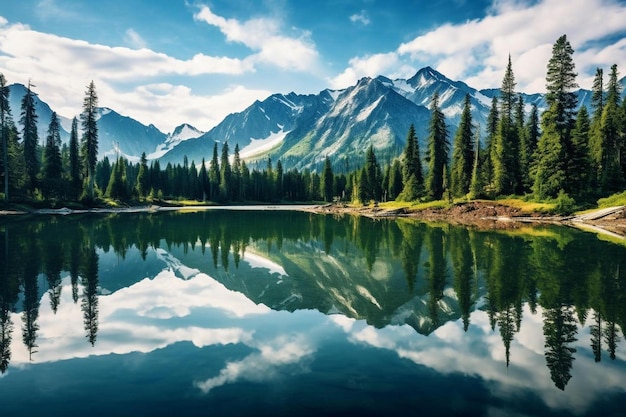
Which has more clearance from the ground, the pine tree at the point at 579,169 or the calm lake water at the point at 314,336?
the pine tree at the point at 579,169

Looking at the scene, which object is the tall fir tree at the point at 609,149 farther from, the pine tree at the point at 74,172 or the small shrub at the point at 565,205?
the pine tree at the point at 74,172

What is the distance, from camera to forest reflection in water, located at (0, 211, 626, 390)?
49.9 ft

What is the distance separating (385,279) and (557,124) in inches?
2461

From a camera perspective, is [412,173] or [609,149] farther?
[412,173]

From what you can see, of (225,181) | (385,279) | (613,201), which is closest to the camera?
(385,279)

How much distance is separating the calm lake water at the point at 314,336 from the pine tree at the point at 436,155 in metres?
66.6

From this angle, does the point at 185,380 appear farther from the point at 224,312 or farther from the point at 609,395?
the point at 609,395

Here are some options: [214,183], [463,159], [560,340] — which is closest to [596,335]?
[560,340]

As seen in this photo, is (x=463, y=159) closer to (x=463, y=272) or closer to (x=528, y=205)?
(x=528, y=205)

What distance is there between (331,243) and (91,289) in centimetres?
2550

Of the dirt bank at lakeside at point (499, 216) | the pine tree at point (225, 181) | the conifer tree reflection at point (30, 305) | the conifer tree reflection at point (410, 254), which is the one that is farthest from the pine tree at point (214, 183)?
the conifer tree reflection at point (30, 305)

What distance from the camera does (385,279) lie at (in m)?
24.5

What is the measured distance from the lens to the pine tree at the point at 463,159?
287 ft

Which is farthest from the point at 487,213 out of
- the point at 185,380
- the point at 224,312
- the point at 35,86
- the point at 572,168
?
the point at 35,86
